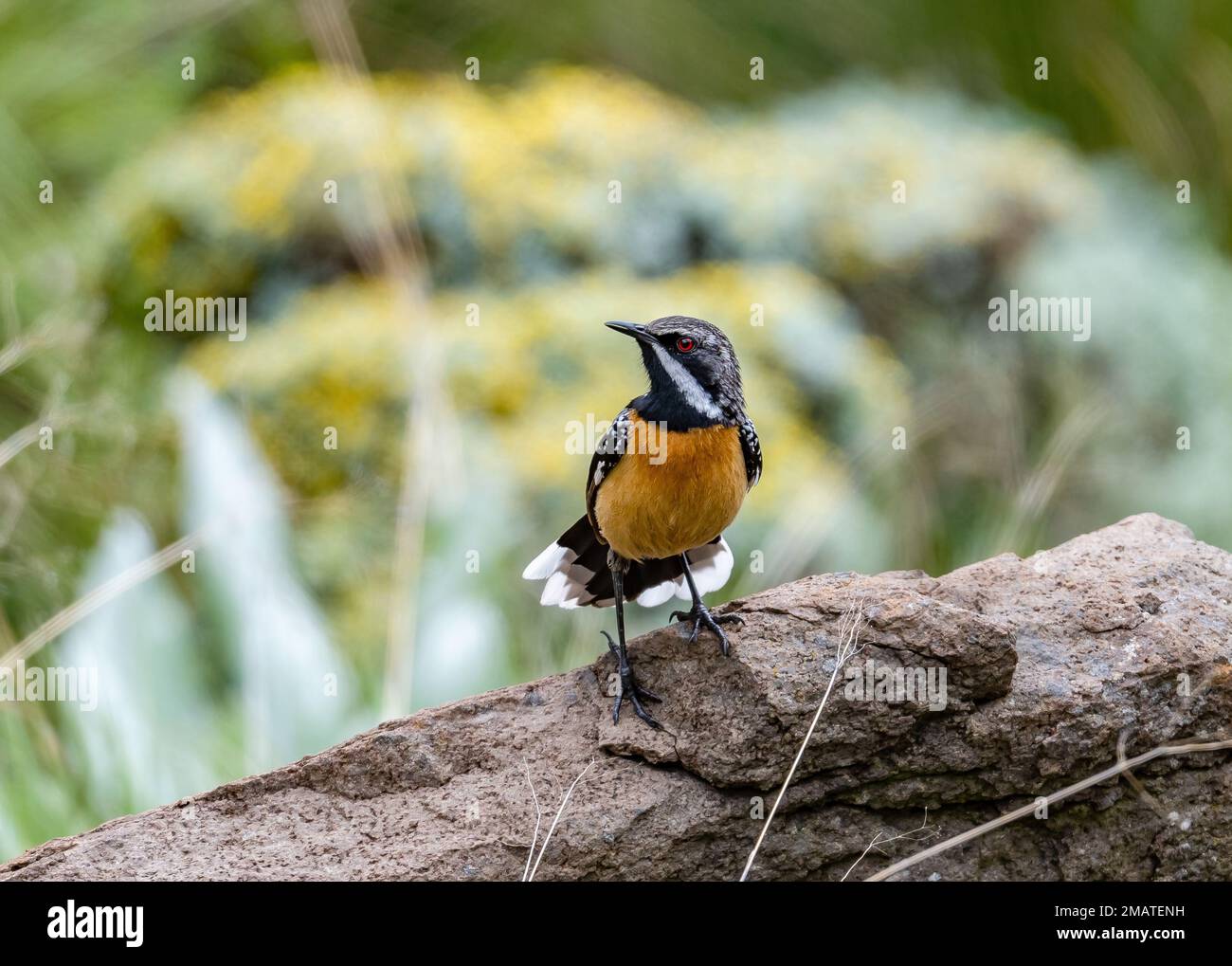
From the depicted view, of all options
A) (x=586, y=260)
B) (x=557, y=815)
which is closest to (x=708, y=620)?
(x=557, y=815)

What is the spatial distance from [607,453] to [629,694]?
727 mm

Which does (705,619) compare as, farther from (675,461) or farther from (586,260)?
(586,260)

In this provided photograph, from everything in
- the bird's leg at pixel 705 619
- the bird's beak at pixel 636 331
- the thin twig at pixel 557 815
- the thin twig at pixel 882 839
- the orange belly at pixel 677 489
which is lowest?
the thin twig at pixel 882 839

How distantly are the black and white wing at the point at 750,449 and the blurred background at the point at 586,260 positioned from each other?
207 cm

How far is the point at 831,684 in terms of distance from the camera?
346 centimetres

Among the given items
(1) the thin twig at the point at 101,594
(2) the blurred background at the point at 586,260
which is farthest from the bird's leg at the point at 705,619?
(1) the thin twig at the point at 101,594

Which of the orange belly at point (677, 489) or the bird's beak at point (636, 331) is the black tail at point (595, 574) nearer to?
the orange belly at point (677, 489)

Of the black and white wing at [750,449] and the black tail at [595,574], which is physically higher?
the black and white wing at [750,449]

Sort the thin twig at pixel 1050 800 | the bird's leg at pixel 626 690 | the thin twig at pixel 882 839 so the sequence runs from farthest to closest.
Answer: the bird's leg at pixel 626 690 → the thin twig at pixel 882 839 → the thin twig at pixel 1050 800

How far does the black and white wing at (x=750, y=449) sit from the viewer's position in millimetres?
4008

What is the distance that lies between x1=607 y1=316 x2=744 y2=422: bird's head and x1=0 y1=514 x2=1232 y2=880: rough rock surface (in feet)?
2.26
